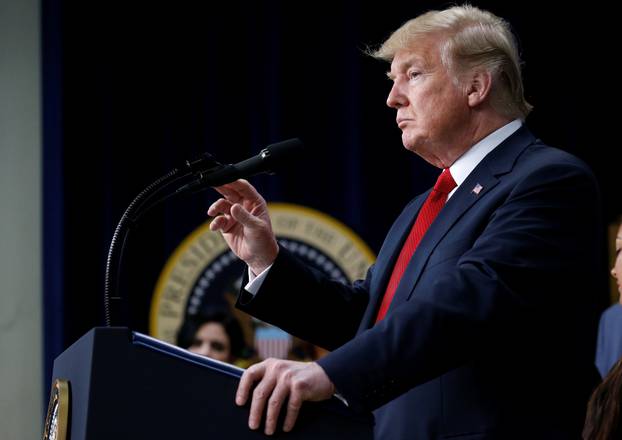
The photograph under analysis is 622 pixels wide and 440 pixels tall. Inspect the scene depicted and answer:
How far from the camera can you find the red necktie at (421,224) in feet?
5.61

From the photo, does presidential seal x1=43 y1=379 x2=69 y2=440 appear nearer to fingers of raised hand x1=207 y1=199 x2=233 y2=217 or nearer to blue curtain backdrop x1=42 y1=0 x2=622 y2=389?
fingers of raised hand x1=207 y1=199 x2=233 y2=217

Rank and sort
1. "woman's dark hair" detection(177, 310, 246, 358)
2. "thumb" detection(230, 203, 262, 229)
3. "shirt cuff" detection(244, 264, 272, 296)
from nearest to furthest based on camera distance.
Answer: "thumb" detection(230, 203, 262, 229) → "shirt cuff" detection(244, 264, 272, 296) → "woman's dark hair" detection(177, 310, 246, 358)

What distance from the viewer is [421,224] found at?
1.79 metres

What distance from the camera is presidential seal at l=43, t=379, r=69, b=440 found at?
1.23 m

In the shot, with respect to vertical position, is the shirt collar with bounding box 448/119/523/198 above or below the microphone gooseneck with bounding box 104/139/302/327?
above

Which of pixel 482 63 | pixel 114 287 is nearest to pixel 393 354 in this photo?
pixel 114 287

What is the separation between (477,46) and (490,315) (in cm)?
65

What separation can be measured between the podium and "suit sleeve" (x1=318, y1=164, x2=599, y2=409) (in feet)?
0.31

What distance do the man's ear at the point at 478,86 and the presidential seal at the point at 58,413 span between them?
2.93 ft

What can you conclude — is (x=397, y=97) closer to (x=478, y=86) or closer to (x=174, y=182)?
(x=478, y=86)

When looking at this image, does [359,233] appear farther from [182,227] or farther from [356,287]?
[356,287]

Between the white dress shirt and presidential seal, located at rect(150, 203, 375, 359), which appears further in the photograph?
presidential seal, located at rect(150, 203, 375, 359)

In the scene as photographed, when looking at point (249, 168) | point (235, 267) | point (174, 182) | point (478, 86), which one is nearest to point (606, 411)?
point (478, 86)

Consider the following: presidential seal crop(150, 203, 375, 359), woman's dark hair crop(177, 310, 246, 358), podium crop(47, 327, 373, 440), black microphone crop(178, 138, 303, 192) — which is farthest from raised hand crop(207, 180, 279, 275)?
presidential seal crop(150, 203, 375, 359)
